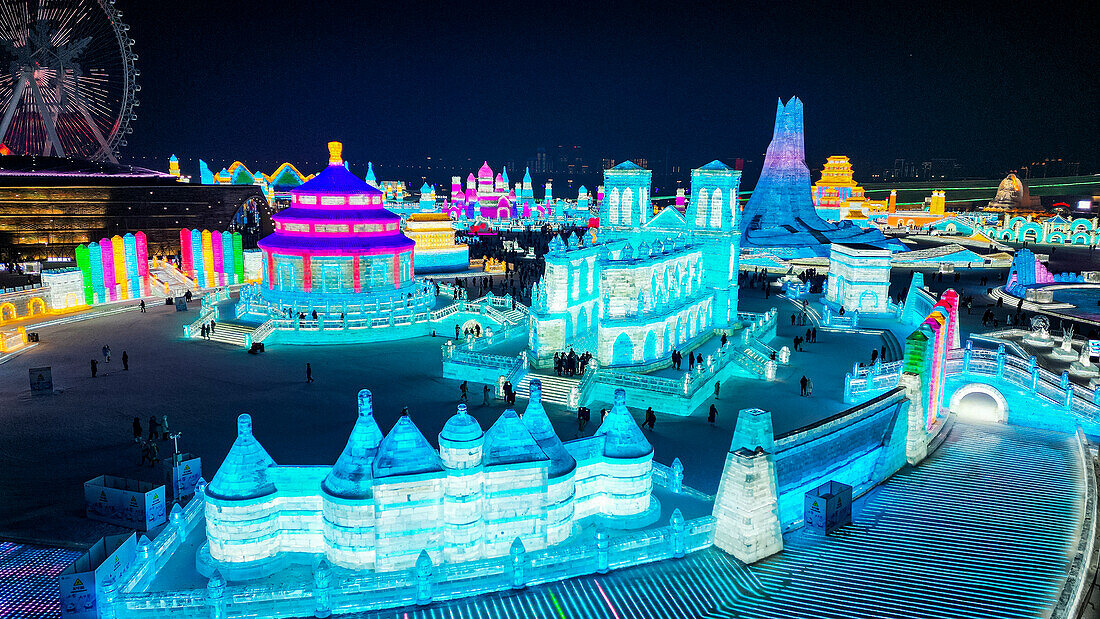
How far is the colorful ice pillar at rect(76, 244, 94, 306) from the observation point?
3833 cm

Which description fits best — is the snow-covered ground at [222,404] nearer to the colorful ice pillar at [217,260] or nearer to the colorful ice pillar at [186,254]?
the colorful ice pillar at [186,254]

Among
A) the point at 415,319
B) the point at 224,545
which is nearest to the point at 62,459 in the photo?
the point at 224,545

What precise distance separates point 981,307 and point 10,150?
71580 mm

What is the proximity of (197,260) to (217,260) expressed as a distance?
124 centimetres

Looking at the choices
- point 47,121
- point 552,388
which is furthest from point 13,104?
point 552,388

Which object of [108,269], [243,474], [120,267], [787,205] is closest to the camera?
[243,474]

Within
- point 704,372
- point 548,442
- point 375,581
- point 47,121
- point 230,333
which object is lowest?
point 375,581

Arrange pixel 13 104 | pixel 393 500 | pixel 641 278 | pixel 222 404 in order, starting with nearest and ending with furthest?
1. pixel 393 500
2. pixel 222 404
3. pixel 641 278
4. pixel 13 104

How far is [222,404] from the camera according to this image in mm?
22719

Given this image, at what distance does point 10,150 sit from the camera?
61.5 meters

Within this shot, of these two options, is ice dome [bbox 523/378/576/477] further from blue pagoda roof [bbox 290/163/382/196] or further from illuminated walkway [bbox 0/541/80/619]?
blue pagoda roof [bbox 290/163/382/196]

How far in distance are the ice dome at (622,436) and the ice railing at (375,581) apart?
1.52 metres

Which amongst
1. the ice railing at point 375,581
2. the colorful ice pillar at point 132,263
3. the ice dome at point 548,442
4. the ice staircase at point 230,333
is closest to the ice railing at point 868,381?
the ice railing at point 375,581

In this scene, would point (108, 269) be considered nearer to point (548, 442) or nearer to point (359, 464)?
point (359, 464)
